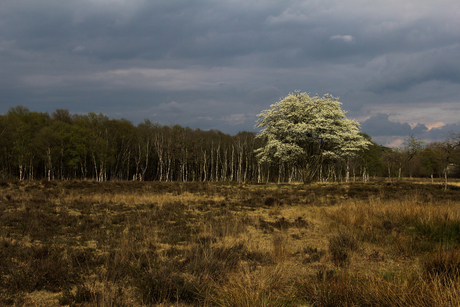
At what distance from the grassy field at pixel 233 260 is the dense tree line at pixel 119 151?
24842 mm

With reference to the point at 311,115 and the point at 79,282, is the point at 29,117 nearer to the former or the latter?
the point at 311,115

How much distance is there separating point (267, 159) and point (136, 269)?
95.4 feet

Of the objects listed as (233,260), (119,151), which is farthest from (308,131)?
(119,151)

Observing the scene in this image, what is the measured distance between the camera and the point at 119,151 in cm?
6838

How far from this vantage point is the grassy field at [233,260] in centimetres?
461

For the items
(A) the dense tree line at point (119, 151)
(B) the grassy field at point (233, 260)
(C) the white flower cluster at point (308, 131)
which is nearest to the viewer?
A: (B) the grassy field at point (233, 260)

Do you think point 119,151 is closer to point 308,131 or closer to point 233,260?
point 308,131

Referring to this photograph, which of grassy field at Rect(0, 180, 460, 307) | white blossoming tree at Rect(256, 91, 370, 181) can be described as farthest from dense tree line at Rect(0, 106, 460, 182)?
grassy field at Rect(0, 180, 460, 307)

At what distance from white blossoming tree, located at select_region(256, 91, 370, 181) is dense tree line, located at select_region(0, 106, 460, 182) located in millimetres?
2373

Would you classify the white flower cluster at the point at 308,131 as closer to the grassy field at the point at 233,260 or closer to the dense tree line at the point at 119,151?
the dense tree line at the point at 119,151

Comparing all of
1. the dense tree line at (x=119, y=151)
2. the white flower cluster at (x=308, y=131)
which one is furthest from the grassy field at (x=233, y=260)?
the dense tree line at (x=119, y=151)

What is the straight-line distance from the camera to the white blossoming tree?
104 feet

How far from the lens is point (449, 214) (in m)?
9.62

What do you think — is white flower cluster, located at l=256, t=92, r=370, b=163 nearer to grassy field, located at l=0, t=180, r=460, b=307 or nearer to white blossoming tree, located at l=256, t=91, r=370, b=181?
white blossoming tree, located at l=256, t=91, r=370, b=181
